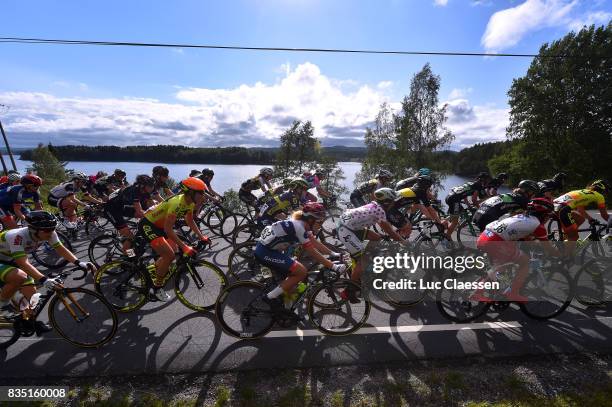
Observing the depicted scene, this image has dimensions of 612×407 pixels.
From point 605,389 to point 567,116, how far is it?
31912mm

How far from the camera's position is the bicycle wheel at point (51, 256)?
6.64m

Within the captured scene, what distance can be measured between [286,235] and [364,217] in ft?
5.01

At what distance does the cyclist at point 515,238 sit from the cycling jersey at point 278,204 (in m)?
4.16

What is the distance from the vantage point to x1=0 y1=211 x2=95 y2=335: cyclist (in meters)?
3.79

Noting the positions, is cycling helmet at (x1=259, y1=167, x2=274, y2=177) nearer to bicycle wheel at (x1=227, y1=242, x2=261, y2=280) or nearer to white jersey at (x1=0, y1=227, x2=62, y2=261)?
bicycle wheel at (x1=227, y1=242, x2=261, y2=280)

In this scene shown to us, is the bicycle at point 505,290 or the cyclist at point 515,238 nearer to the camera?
the cyclist at point 515,238

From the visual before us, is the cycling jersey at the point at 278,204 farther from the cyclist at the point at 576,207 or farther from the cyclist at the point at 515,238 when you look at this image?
the cyclist at the point at 576,207

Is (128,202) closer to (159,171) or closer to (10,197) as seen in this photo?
(159,171)

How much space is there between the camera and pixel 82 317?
4094 mm

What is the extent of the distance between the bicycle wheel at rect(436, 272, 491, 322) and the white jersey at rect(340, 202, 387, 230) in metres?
1.58

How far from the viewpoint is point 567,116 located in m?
26.3

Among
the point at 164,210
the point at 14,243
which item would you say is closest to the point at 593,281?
the point at 164,210

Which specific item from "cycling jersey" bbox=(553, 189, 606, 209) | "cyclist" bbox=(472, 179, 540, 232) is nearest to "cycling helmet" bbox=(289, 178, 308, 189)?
"cyclist" bbox=(472, 179, 540, 232)

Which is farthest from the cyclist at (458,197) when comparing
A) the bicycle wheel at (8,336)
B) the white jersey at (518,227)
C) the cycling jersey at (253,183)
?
the bicycle wheel at (8,336)
